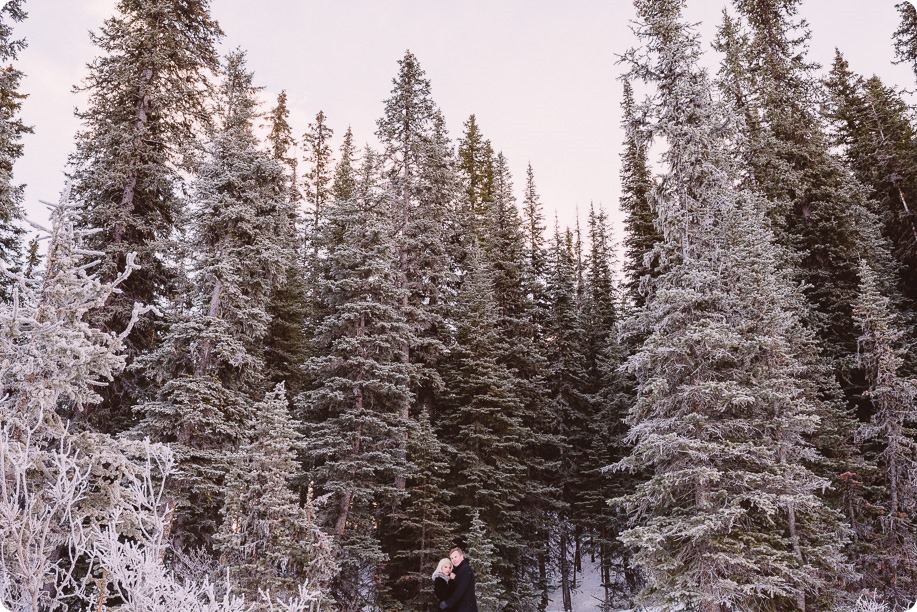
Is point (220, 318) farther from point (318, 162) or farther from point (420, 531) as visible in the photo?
point (318, 162)

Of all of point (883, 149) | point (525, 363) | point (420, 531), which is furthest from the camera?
point (883, 149)

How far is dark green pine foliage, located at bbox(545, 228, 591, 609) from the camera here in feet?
85.7

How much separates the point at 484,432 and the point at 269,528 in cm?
1200

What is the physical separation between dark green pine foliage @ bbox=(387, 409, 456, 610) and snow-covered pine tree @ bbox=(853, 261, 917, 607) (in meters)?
12.8

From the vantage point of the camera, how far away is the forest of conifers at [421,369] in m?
7.54

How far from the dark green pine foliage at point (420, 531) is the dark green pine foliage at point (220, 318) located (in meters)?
5.70

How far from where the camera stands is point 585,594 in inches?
1134

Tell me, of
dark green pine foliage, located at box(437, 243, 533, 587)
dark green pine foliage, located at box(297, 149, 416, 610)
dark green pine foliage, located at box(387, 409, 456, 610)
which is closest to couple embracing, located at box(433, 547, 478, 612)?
dark green pine foliage, located at box(297, 149, 416, 610)

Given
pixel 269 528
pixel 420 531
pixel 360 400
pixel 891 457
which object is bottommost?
pixel 420 531

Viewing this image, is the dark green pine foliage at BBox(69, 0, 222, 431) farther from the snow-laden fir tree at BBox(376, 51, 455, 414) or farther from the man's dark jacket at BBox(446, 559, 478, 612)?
the man's dark jacket at BBox(446, 559, 478, 612)

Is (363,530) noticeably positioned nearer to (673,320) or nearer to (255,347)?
(255,347)

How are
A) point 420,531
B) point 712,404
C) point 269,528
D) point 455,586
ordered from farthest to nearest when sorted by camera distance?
point 420,531 → point 712,404 → point 269,528 → point 455,586

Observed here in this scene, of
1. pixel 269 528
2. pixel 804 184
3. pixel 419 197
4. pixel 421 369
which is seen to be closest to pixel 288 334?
pixel 421 369

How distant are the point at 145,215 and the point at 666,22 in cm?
1672
